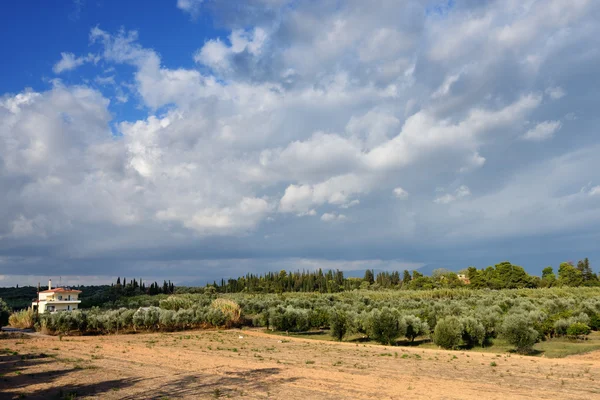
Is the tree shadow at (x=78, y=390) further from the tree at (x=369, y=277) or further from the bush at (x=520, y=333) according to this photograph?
the tree at (x=369, y=277)

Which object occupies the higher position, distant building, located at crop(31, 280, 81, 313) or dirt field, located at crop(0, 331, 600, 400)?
distant building, located at crop(31, 280, 81, 313)

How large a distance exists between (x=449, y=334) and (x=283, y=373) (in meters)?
15.4

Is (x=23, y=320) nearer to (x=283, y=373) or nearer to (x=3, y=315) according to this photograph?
(x=3, y=315)

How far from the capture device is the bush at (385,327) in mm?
33281

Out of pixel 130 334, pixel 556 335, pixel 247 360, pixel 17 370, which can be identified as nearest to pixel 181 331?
pixel 130 334

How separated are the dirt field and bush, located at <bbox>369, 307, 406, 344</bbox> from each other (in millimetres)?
3431

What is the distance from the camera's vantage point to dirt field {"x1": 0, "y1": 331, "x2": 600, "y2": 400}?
49.9 feet

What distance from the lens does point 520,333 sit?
27.6 m

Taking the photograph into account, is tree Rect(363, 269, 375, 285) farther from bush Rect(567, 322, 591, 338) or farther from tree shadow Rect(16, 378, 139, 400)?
tree shadow Rect(16, 378, 139, 400)

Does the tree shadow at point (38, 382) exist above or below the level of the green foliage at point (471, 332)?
above

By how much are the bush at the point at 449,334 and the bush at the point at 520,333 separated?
3227mm

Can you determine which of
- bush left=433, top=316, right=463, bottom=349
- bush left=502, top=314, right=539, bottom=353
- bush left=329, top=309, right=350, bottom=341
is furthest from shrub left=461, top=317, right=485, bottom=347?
bush left=329, top=309, right=350, bottom=341

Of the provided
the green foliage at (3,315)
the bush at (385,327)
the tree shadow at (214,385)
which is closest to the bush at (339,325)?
the bush at (385,327)

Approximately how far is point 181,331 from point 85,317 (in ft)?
30.0
